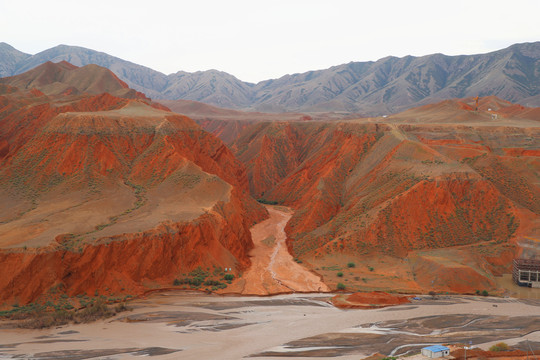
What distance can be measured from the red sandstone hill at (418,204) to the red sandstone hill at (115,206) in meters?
11.0

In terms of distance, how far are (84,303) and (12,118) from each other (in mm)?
61014

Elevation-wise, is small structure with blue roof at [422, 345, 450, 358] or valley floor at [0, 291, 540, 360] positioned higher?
small structure with blue roof at [422, 345, 450, 358]

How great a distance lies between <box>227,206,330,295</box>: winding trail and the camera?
152 feet

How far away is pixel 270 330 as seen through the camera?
3566cm

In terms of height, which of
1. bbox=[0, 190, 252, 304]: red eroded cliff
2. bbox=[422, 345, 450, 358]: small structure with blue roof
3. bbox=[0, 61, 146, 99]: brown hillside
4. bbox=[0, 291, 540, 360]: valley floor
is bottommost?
bbox=[0, 291, 540, 360]: valley floor

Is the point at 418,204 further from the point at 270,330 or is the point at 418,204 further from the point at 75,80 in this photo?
the point at 75,80

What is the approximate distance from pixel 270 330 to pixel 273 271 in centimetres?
1631

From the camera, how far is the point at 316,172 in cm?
8294

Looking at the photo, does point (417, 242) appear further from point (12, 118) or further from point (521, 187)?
point (12, 118)

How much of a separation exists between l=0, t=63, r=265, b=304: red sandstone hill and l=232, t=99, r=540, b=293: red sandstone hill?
1104 cm

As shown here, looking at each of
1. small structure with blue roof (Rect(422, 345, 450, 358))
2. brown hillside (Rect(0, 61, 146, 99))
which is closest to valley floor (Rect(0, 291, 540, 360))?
small structure with blue roof (Rect(422, 345, 450, 358))

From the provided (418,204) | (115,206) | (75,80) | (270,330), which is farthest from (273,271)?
(75,80)

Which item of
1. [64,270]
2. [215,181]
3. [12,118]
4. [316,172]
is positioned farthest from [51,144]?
[316,172]

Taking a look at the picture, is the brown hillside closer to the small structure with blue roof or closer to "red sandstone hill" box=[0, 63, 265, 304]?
"red sandstone hill" box=[0, 63, 265, 304]
